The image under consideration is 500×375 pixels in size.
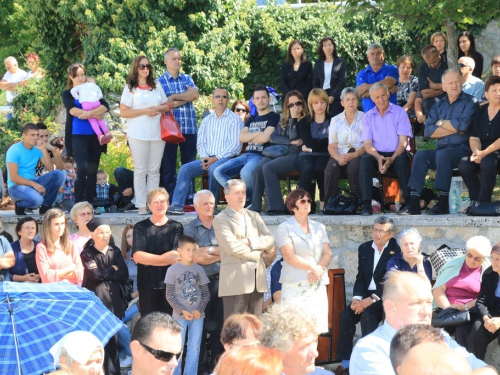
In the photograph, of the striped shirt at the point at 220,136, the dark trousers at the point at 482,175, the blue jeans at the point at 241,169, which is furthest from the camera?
the striped shirt at the point at 220,136

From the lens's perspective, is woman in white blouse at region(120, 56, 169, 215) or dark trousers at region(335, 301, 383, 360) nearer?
dark trousers at region(335, 301, 383, 360)

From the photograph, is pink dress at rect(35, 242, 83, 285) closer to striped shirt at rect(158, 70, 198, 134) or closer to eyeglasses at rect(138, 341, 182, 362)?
striped shirt at rect(158, 70, 198, 134)

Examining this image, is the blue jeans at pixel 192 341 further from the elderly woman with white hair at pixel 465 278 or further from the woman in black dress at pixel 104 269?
the elderly woman with white hair at pixel 465 278

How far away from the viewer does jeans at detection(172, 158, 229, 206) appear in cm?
1056

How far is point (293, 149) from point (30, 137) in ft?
11.4

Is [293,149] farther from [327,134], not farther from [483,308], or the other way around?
[483,308]

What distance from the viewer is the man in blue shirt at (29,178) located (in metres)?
11.1

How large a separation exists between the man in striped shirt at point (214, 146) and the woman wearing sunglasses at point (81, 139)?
3.79 ft

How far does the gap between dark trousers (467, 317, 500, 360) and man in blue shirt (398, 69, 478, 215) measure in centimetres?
203

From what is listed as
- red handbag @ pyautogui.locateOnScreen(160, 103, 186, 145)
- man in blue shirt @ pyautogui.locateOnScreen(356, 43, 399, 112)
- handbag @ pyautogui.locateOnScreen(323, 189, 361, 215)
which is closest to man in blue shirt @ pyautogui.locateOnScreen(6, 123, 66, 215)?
red handbag @ pyautogui.locateOnScreen(160, 103, 186, 145)

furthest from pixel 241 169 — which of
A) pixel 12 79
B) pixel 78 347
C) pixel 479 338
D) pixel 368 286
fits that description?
pixel 12 79

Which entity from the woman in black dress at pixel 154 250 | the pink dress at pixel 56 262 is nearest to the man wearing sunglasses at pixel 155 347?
the woman in black dress at pixel 154 250

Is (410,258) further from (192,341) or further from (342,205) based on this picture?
(192,341)

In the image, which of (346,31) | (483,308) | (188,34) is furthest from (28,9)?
(483,308)
